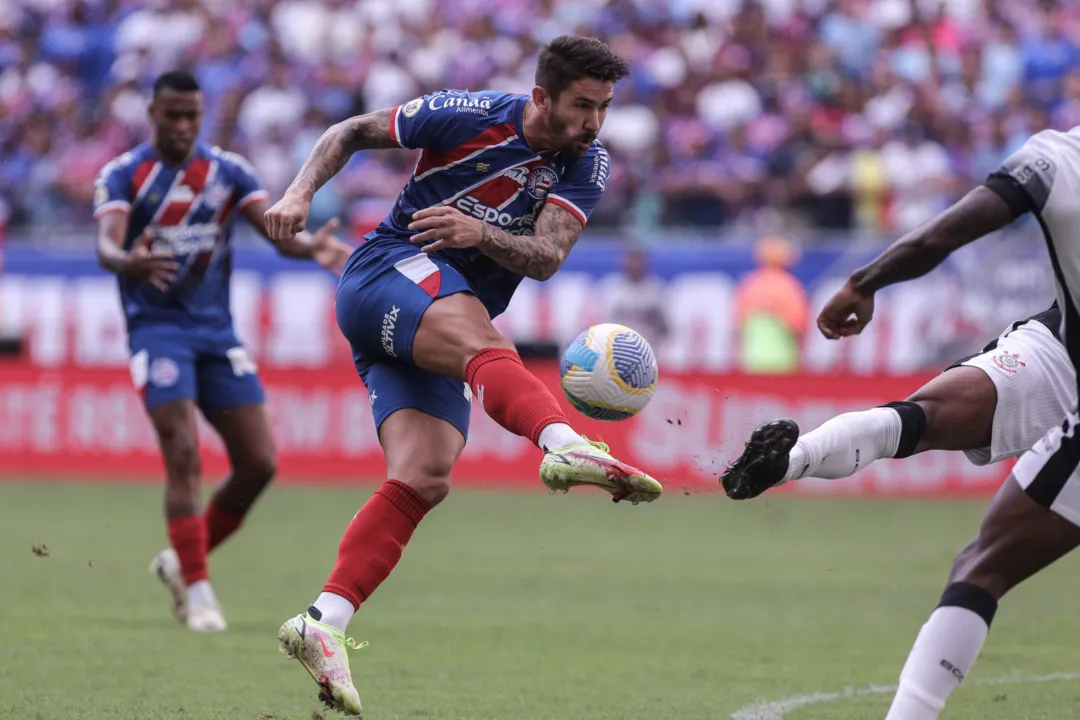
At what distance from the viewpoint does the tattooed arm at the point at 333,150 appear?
5.95 metres

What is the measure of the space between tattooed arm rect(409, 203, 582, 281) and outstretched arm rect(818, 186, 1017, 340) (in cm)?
120

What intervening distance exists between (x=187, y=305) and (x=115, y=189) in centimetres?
77

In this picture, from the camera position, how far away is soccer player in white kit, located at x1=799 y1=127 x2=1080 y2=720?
471 centimetres

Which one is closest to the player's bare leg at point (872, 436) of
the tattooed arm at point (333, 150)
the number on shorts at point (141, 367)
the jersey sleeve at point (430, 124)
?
the jersey sleeve at point (430, 124)

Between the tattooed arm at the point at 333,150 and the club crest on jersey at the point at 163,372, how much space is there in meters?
2.85

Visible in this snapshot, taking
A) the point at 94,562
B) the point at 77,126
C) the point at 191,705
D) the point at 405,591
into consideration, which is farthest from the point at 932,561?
the point at 77,126

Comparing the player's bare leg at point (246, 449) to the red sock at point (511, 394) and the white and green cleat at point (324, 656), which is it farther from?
the red sock at point (511, 394)

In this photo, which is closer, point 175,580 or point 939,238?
point 939,238

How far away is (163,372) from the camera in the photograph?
889 centimetres

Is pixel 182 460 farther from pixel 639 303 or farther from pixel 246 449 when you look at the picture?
pixel 639 303

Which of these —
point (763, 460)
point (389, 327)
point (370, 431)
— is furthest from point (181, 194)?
point (370, 431)

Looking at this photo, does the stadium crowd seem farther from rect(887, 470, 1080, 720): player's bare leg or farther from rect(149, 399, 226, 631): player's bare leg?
rect(887, 470, 1080, 720): player's bare leg

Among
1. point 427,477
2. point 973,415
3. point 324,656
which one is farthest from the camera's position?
point 427,477

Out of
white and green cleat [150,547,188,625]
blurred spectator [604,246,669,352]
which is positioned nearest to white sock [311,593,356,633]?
white and green cleat [150,547,188,625]
